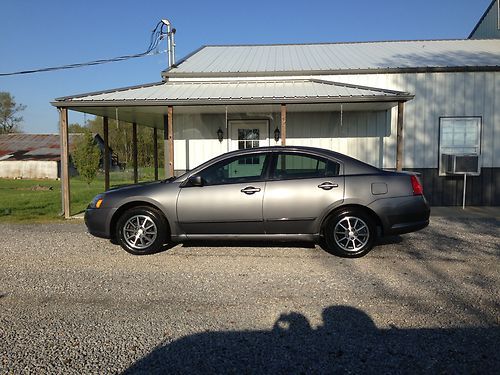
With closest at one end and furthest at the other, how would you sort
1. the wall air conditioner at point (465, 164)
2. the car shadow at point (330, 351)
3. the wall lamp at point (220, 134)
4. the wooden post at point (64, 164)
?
the car shadow at point (330, 351)
the wooden post at point (64, 164)
the wall air conditioner at point (465, 164)
the wall lamp at point (220, 134)

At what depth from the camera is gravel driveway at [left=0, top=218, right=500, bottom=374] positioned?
280 cm

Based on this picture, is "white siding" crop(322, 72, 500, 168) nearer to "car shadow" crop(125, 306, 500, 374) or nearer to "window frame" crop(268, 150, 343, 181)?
"window frame" crop(268, 150, 343, 181)

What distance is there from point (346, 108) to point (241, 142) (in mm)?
3302

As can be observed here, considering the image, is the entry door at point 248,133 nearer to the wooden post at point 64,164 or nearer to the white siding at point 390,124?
the white siding at point 390,124

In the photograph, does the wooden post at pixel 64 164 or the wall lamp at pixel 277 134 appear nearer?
the wooden post at pixel 64 164

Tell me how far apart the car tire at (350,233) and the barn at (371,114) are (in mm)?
5024

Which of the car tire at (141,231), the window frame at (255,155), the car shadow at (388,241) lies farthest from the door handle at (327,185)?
the car tire at (141,231)

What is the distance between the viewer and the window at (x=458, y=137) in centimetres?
1105

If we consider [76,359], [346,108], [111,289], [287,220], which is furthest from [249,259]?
[346,108]

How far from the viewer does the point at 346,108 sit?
1088cm

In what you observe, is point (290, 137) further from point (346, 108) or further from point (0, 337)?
point (0, 337)

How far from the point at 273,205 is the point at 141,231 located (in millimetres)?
1940

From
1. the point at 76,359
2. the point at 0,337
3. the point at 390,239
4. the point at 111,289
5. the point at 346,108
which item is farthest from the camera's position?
the point at 346,108

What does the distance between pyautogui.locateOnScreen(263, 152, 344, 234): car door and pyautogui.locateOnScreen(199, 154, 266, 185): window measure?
0.24 metres
